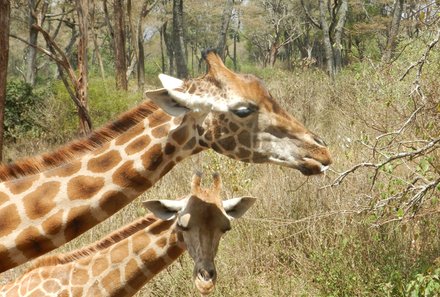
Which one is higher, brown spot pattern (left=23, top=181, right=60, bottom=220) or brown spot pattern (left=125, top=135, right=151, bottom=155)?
brown spot pattern (left=125, top=135, right=151, bottom=155)

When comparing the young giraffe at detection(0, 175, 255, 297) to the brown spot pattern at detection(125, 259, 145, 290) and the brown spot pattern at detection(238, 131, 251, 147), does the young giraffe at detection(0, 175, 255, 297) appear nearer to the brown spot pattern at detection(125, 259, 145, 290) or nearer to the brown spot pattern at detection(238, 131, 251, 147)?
the brown spot pattern at detection(125, 259, 145, 290)

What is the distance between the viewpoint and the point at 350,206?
5621mm

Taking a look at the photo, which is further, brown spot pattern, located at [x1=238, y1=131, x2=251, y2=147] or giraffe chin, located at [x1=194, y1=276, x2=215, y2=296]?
giraffe chin, located at [x1=194, y1=276, x2=215, y2=296]

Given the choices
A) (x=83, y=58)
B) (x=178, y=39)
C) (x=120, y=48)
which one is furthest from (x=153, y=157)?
(x=178, y=39)

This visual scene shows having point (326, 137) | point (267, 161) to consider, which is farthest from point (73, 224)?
point (326, 137)

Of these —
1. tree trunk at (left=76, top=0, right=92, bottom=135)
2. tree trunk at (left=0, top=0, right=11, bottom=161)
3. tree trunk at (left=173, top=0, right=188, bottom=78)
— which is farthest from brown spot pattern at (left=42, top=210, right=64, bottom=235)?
tree trunk at (left=173, top=0, right=188, bottom=78)

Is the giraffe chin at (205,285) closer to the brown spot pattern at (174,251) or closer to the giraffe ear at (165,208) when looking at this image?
the brown spot pattern at (174,251)

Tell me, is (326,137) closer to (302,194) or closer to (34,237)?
(302,194)

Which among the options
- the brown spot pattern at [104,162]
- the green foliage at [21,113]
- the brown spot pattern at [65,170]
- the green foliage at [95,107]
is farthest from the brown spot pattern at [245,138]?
the green foliage at [21,113]

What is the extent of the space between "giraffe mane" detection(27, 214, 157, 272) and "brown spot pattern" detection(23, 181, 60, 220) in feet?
4.20

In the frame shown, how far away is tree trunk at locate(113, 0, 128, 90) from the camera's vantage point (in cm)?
1577

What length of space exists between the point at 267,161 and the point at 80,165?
36.6 inches

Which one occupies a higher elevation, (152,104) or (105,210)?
(152,104)

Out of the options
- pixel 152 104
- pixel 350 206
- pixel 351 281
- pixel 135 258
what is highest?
pixel 152 104
